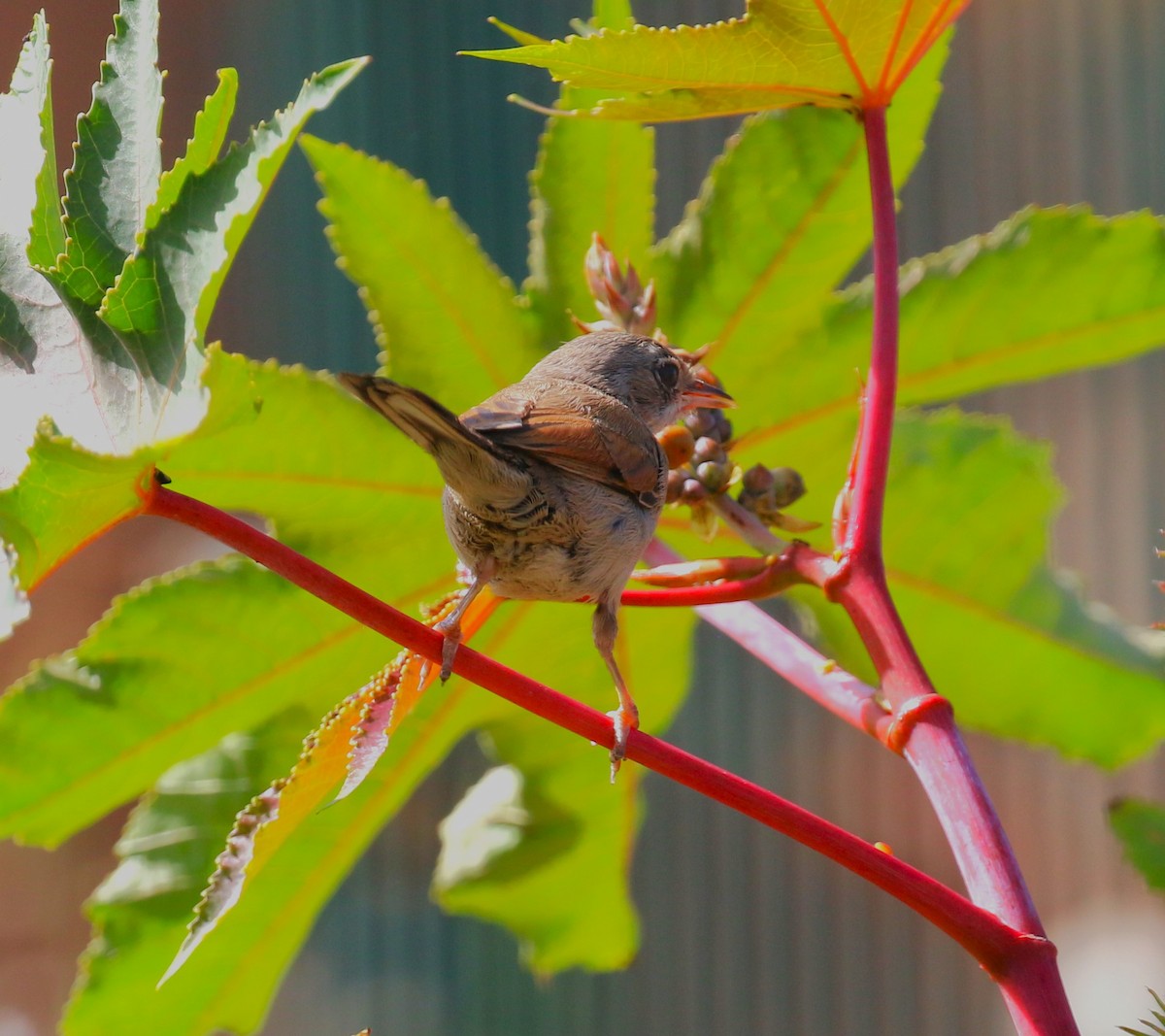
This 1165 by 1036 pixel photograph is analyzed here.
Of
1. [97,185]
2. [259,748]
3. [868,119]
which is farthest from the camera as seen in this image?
[259,748]

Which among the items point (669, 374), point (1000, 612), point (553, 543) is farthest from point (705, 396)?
point (1000, 612)

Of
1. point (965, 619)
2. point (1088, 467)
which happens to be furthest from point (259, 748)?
point (1088, 467)

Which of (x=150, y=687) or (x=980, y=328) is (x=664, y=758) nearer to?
(x=150, y=687)

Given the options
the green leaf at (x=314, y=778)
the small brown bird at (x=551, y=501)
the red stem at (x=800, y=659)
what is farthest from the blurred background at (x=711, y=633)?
the green leaf at (x=314, y=778)

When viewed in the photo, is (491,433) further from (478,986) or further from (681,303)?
(478,986)

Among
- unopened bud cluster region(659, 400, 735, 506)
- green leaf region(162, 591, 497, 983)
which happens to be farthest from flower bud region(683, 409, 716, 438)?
green leaf region(162, 591, 497, 983)

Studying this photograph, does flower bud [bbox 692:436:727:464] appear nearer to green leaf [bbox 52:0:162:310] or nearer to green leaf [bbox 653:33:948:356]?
green leaf [bbox 653:33:948:356]

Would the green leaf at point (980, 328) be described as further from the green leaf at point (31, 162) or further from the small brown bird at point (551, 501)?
the green leaf at point (31, 162)

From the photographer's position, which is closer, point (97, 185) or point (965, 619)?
point (97, 185)
